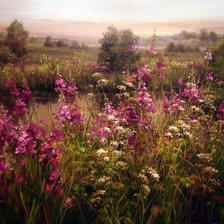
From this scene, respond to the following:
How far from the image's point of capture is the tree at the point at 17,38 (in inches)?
981

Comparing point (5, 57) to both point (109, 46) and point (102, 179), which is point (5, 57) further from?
point (102, 179)

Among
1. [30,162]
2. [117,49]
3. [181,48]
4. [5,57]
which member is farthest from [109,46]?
[181,48]

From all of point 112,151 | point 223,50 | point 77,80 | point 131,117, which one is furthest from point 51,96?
point 112,151

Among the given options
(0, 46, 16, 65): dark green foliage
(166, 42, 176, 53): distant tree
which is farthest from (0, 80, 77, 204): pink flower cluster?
(166, 42, 176, 53): distant tree

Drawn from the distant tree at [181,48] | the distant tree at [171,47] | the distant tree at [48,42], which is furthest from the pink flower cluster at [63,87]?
the distant tree at [171,47]

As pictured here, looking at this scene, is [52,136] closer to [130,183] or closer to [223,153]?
[130,183]

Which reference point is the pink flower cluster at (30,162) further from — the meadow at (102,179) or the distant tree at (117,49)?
the distant tree at (117,49)

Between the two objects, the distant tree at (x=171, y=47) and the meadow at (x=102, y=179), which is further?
the distant tree at (x=171, y=47)

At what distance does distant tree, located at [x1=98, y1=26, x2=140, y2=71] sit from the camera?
63.5 feet

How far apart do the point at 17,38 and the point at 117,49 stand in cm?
802

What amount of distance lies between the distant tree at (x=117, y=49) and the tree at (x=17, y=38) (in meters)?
7.12

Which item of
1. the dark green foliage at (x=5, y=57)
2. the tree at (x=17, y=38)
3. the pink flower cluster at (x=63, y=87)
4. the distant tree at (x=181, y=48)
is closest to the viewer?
the pink flower cluster at (x=63, y=87)

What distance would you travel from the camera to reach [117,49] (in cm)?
1933

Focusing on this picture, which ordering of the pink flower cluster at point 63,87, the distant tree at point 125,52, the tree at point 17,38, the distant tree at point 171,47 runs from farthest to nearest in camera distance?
the distant tree at point 171,47, the tree at point 17,38, the distant tree at point 125,52, the pink flower cluster at point 63,87
